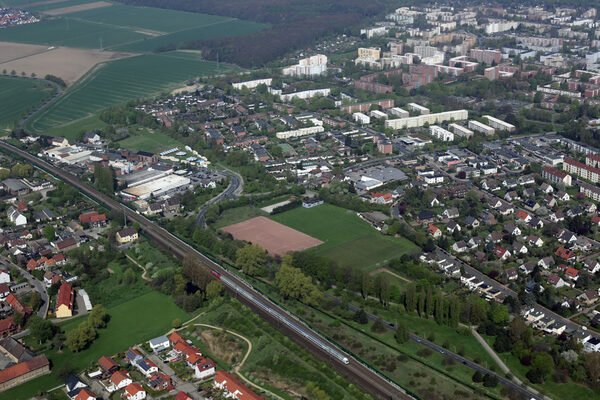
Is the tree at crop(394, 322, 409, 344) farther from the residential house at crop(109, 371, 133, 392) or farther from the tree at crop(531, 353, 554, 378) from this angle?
the residential house at crop(109, 371, 133, 392)

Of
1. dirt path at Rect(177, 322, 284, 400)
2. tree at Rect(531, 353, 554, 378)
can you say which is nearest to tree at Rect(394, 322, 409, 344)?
tree at Rect(531, 353, 554, 378)

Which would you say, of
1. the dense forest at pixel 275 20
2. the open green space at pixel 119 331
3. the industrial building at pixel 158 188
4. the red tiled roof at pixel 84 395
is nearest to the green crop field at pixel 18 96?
the dense forest at pixel 275 20

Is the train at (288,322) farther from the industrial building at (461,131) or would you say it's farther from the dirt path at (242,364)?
the industrial building at (461,131)

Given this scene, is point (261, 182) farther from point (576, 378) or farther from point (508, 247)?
point (576, 378)

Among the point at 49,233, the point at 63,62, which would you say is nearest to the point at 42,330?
the point at 49,233

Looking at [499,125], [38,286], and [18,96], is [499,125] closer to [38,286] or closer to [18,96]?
[38,286]

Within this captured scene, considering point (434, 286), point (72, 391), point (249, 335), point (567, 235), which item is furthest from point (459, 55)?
point (72, 391)
